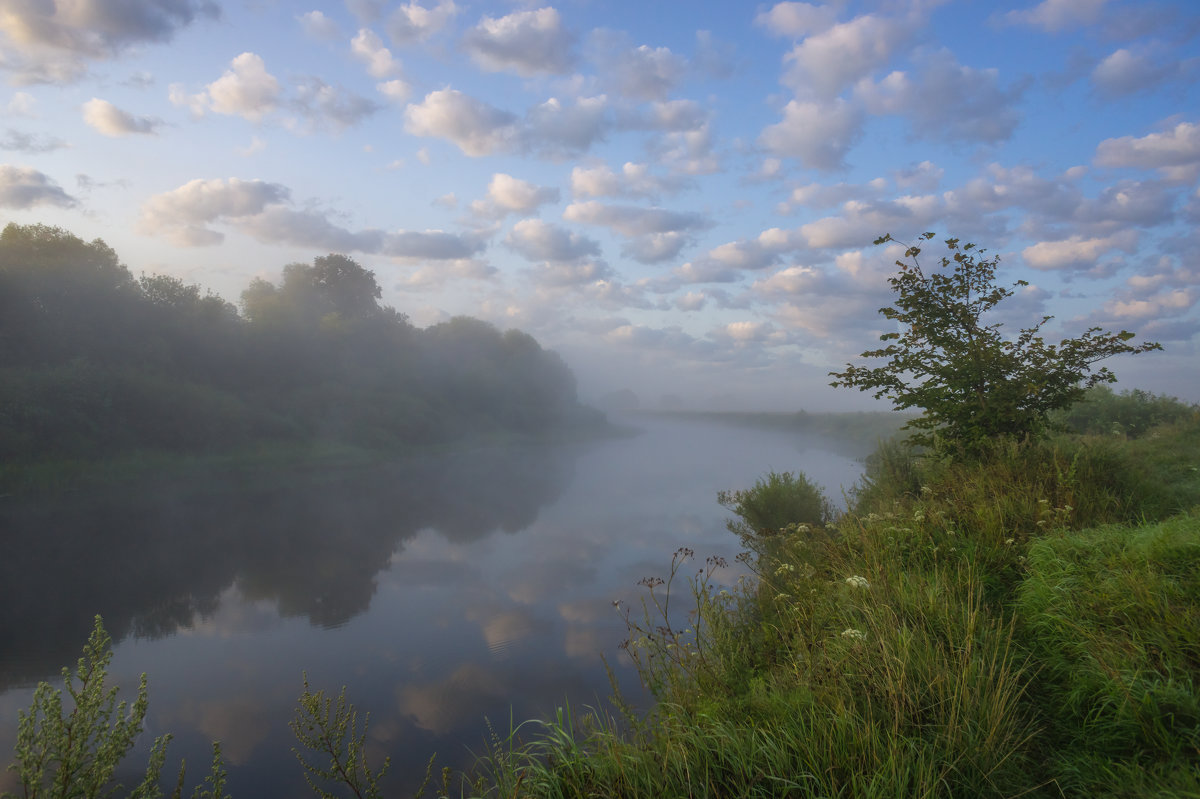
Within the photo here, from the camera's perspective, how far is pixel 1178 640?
11.6ft

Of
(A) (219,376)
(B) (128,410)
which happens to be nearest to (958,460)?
(B) (128,410)

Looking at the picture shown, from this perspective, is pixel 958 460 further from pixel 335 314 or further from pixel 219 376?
pixel 335 314

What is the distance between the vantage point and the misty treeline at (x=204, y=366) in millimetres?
25031

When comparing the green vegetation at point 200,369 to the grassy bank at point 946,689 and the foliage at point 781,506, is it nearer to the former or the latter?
the foliage at point 781,506

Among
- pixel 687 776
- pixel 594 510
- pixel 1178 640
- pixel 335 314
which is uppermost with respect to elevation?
pixel 335 314

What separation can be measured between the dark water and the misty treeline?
6304 millimetres

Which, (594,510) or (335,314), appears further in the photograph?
(335,314)

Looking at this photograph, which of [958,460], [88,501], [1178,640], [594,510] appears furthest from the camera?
[594,510]

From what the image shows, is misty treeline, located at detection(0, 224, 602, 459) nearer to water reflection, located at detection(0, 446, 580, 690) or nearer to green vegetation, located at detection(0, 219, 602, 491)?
green vegetation, located at detection(0, 219, 602, 491)

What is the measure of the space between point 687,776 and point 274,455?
113 feet

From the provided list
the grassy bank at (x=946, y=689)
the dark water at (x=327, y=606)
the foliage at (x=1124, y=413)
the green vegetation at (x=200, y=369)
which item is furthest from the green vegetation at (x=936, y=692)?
the green vegetation at (x=200, y=369)

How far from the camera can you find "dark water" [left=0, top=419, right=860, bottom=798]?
7156 mm

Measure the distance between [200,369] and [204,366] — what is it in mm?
429

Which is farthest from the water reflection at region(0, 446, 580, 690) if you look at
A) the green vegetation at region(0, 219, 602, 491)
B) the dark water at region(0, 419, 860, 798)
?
the green vegetation at region(0, 219, 602, 491)
